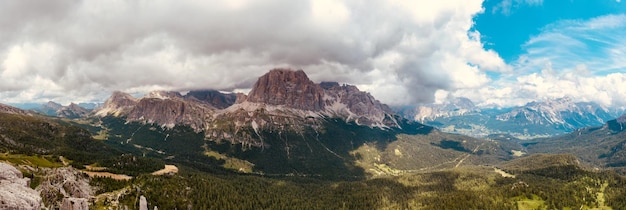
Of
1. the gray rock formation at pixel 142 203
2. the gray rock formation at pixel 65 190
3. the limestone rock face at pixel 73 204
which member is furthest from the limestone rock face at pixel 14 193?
the gray rock formation at pixel 142 203

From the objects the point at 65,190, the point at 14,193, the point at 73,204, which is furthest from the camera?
the point at 65,190

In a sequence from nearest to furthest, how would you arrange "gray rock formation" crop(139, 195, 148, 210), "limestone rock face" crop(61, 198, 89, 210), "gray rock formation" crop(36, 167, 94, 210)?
1. "limestone rock face" crop(61, 198, 89, 210)
2. "gray rock formation" crop(36, 167, 94, 210)
3. "gray rock formation" crop(139, 195, 148, 210)

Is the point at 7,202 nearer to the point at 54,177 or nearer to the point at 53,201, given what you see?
the point at 53,201

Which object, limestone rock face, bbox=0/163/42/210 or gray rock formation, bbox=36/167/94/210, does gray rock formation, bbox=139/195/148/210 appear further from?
limestone rock face, bbox=0/163/42/210

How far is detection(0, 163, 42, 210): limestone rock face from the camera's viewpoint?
351 feet

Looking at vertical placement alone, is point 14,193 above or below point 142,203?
above

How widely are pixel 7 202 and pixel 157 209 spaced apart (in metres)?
92.4

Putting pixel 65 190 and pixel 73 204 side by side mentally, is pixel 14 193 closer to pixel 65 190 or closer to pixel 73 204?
pixel 73 204

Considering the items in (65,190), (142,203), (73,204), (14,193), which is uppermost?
(14,193)

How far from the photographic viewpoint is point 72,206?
138m

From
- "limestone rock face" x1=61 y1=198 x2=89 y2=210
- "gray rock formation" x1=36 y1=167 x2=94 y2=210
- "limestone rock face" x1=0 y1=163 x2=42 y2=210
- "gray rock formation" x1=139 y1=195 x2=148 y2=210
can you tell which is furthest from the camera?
"gray rock formation" x1=139 y1=195 x2=148 y2=210

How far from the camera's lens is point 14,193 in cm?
11888

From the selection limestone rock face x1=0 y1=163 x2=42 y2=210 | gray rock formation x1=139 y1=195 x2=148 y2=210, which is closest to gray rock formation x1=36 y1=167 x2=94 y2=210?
limestone rock face x1=0 y1=163 x2=42 y2=210

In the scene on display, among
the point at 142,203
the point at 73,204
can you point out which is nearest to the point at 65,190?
the point at 142,203
